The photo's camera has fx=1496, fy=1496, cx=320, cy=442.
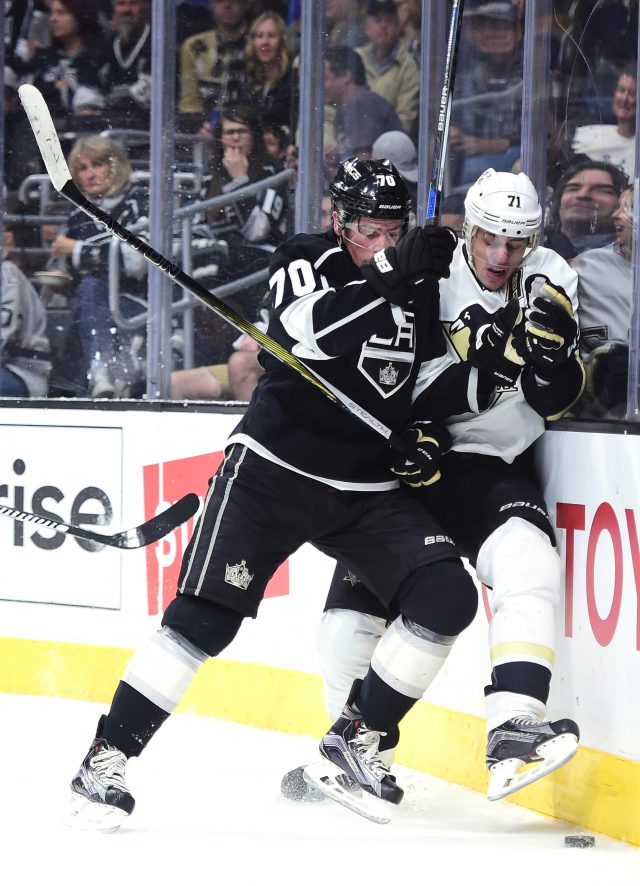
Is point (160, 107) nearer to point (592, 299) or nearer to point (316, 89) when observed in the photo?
point (316, 89)

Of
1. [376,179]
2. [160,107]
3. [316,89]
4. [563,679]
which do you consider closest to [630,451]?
[563,679]

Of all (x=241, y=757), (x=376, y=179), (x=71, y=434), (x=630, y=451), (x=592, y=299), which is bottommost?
(x=241, y=757)

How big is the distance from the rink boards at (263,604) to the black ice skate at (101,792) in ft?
2.60

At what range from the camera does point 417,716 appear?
3330mm

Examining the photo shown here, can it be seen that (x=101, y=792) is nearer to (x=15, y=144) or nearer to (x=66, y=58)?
(x=15, y=144)

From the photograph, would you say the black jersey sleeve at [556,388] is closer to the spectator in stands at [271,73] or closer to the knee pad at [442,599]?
the knee pad at [442,599]

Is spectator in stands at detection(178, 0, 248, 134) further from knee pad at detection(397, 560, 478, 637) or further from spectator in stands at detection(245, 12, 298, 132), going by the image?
knee pad at detection(397, 560, 478, 637)

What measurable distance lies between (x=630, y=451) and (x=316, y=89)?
5.49 ft

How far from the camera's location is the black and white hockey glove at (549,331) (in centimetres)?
253

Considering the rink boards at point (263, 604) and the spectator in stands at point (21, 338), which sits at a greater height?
the spectator in stands at point (21, 338)

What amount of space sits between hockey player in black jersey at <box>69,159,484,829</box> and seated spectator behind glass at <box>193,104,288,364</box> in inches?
53.5

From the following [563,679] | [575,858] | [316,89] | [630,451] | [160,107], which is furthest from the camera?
[160,107]

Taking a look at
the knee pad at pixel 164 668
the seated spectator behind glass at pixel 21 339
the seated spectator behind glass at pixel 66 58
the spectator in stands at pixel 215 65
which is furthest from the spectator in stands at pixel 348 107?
the knee pad at pixel 164 668

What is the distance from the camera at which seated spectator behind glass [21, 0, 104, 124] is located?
4598mm
